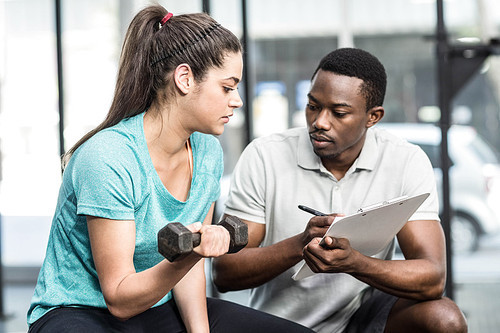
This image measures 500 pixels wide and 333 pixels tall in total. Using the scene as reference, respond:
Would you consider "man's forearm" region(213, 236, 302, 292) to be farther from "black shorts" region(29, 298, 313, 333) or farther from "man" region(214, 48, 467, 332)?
"black shorts" region(29, 298, 313, 333)

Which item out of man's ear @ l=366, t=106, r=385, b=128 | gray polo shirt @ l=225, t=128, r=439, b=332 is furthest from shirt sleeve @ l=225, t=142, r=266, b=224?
man's ear @ l=366, t=106, r=385, b=128

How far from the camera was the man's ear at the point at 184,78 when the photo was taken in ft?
5.52

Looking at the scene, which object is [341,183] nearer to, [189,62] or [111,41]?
[189,62]

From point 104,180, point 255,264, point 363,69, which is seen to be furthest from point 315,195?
point 104,180

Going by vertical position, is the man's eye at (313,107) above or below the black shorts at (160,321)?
above

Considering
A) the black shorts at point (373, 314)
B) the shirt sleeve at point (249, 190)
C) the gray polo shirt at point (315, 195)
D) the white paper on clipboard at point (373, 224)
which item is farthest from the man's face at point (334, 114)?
the black shorts at point (373, 314)

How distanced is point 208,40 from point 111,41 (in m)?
1.95

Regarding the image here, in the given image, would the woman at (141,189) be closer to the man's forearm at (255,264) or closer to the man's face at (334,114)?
the man's forearm at (255,264)

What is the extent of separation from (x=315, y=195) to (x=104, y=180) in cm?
81

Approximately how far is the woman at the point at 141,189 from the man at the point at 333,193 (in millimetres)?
297

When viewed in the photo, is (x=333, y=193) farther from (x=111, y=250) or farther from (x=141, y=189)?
(x=111, y=250)

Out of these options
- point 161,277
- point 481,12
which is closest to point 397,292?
point 161,277

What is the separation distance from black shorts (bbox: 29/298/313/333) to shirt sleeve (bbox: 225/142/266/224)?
1.04 ft

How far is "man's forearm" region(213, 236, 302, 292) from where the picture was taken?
1912mm
